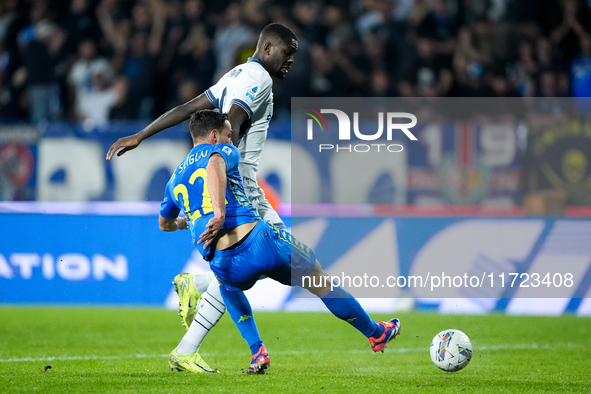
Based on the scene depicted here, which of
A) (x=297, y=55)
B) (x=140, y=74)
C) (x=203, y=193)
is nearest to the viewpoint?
(x=203, y=193)

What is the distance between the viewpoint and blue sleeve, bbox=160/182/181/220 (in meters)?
5.18

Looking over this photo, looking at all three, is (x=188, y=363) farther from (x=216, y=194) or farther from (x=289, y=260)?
(x=216, y=194)

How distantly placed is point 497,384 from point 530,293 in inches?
176

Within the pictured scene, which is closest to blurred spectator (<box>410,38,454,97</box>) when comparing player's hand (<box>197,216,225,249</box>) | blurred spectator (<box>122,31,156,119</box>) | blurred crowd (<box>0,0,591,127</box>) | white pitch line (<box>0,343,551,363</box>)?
blurred crowd (<box>0,0,591,127</box>)

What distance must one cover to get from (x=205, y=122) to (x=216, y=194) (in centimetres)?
53

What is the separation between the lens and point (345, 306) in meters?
5.26

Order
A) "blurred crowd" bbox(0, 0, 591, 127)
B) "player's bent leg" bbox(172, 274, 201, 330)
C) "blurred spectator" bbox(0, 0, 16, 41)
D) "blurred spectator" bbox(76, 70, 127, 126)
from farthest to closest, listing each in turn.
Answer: "blurred spectator" bbox(0, 0, 16, 41)
"blurred spectator" bbox(76, 70, 127, 126)
"blurred crowd" bbox(0, 0, 591, 127)
"player's bent leg" bbox(172, 274, 201, 330)

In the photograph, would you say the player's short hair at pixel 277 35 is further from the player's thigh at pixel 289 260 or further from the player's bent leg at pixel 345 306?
the player's bent leg at pixel 345 306

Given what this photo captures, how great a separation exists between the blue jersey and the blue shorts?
4.2 inches

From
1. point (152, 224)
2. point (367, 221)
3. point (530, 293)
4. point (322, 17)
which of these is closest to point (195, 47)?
point (322, 17)

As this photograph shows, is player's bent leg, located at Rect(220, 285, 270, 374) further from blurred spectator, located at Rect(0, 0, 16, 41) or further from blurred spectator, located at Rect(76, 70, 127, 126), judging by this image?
blurred spectator, located at Rect(0, 0, 16, 41)

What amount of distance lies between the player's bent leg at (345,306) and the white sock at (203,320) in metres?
0.63

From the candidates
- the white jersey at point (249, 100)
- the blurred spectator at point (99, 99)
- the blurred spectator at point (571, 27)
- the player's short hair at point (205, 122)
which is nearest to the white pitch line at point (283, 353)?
the white jersey at point (249, 100)

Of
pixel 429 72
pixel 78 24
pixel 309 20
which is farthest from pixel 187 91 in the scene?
pixel 429 72
